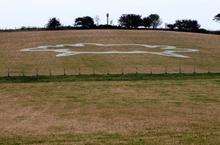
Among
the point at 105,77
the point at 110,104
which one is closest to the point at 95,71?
the point at 105,77

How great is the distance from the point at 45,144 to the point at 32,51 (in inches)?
3009

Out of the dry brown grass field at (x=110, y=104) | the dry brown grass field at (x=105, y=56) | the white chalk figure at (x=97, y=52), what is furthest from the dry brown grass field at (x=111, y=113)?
the white chalk figure at (x=97, y=52)

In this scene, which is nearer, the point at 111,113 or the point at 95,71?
the point at 111,113

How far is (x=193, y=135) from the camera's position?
99.4 feet

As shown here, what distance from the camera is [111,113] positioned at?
131 ft

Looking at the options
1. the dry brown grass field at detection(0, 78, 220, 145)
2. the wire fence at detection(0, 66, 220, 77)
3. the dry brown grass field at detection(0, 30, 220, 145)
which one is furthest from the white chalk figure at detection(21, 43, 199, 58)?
the dry brown grass field at detection(0, 78, 220, 145)

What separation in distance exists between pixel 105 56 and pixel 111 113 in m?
56.9

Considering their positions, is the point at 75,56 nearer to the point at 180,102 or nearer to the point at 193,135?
the point at 180,102

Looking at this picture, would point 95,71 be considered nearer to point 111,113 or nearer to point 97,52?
point 97,52

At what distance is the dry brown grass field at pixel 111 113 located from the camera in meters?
30.0

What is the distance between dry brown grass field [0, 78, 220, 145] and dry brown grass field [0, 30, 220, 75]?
19144 millimetres

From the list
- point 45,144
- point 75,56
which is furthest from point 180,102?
point 75,56

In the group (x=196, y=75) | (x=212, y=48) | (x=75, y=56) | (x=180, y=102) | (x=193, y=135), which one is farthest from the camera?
(x=212, y=48)

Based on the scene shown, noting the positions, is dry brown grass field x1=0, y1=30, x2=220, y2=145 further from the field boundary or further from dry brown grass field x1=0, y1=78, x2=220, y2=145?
the field boundary
